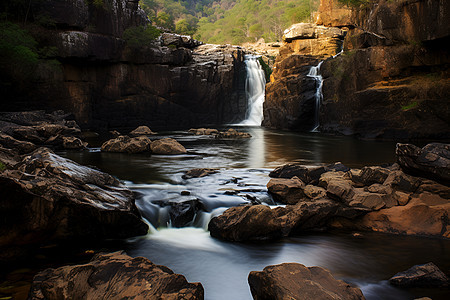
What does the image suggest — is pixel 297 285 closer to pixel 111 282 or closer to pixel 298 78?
pixel 111 282

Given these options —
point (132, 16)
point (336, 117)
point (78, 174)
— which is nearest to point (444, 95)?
point (336, 117)

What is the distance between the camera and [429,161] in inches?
231

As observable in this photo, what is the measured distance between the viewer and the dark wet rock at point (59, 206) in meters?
4.11

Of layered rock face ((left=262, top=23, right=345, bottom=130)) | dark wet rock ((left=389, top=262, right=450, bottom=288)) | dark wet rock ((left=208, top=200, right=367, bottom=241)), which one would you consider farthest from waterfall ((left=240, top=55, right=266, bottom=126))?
dark wet rock ((left=389, top=262, right=450, bottom=288))

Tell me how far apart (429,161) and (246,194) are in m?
3.31

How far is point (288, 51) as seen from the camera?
3180 cm

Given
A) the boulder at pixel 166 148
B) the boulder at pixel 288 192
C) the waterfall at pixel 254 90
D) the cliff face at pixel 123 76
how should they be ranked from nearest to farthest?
the boulder at pixel 288 192, the boulder at pixel 166 148, the cliff face at pixel 123 76, the waterfall at pixel 254 90

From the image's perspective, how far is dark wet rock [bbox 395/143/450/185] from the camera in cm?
573

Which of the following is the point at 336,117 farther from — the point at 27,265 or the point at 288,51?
the point at 27,265

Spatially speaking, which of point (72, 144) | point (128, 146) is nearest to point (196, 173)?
point (128, 146)

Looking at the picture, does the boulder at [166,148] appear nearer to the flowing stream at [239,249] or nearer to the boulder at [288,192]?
the flowing stream at [239,249]

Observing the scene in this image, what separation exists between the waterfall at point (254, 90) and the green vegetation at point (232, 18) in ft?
57.8

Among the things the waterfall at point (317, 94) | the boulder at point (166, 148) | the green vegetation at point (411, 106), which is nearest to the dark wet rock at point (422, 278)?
the boulder at point (166, 148)

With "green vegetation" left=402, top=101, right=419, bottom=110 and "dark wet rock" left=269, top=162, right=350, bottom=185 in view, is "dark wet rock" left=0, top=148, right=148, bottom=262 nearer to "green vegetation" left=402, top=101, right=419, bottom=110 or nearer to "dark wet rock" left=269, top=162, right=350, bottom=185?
"dark wet rock" left=269, top=162, right=350, bottom=185
